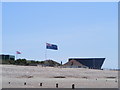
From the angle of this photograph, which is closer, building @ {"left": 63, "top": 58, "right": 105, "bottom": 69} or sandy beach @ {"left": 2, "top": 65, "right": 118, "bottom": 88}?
sandy beach @ {"left": 2, "top": 65, "right": 118, "bottom": 88}

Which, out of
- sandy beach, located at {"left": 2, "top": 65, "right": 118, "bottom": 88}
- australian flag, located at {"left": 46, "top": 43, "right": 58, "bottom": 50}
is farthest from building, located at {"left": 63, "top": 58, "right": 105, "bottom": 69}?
sandy beach, located at {"left": 2, "top": 65, "right": 118, "bottom": 88}

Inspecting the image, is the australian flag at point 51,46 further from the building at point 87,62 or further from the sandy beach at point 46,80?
the sandy beach at point 46,80

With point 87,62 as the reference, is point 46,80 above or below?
below

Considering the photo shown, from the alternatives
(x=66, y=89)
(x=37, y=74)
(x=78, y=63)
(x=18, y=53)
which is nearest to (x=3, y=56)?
(x=18, y=53)

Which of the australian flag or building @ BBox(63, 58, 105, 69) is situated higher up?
the australian flag

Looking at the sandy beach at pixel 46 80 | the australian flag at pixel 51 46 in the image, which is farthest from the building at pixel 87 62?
the sandy beach at pixel 46 80

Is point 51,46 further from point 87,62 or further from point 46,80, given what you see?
point 46,80

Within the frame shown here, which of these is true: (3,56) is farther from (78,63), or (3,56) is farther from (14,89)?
(14,89)

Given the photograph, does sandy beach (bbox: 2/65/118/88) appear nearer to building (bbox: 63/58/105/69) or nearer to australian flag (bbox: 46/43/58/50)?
australian flag (bbox: 46/43/58/50)

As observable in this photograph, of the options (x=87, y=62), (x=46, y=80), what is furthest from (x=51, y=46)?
(x=46, y=80)

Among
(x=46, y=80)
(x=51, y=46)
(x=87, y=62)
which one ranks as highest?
(x=51, y=46)

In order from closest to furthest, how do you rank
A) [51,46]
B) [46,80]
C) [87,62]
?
[46,80], [51,46], [87,62]

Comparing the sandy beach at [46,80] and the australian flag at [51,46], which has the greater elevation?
the australian flag at [51,46]

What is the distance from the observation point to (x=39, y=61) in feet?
344
